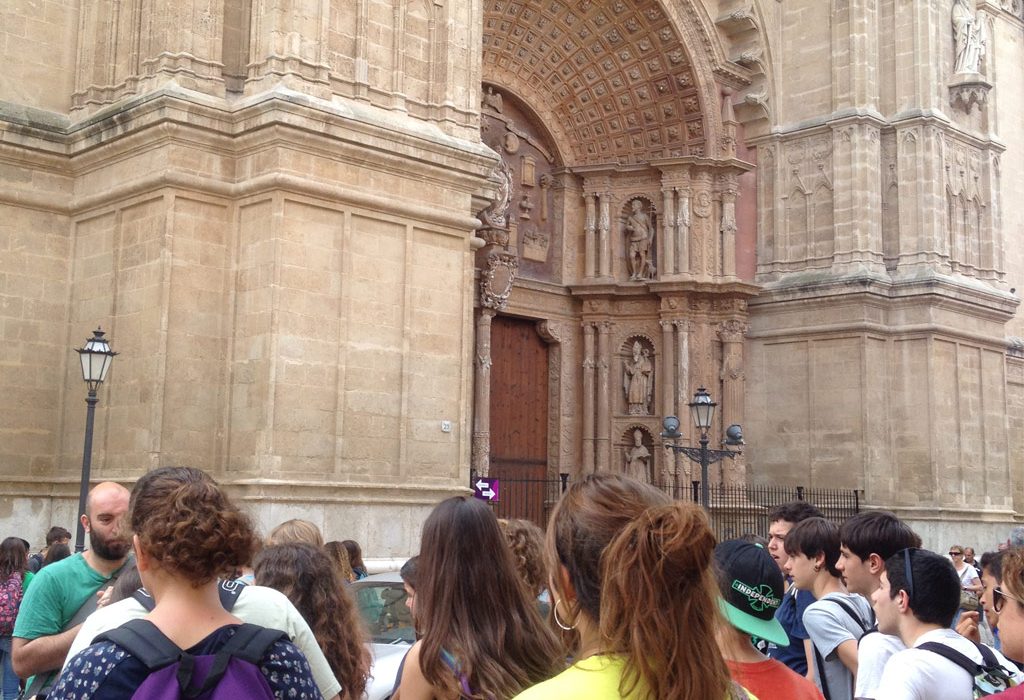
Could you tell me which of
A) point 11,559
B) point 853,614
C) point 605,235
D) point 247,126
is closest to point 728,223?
point 605,235

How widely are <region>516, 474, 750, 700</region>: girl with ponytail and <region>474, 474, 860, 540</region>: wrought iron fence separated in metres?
19.7

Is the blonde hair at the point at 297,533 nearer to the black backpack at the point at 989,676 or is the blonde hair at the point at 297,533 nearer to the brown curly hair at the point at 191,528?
the brown curly hair at the point at 191,528

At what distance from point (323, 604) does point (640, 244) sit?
69.1 ft

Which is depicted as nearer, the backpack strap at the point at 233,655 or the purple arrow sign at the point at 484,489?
the backpack strap at the point at 233,655

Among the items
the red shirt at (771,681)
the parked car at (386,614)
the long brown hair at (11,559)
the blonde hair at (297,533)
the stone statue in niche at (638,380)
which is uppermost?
the stone statue in niche at (638,380)

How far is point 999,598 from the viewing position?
14.6ft

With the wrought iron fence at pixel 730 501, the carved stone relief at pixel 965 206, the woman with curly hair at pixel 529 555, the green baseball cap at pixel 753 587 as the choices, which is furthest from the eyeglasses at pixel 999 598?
the carved stone relief at pixel 965 206

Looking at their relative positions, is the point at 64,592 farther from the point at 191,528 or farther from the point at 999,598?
the point at 999,598

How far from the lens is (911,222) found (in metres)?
23.9

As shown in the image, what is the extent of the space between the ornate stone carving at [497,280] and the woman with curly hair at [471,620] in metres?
18.1

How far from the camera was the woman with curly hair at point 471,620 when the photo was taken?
363 centimetres

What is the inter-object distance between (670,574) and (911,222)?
23023mm

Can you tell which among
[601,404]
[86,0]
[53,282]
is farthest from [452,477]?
[601,404]

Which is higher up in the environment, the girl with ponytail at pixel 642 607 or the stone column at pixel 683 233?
the stone column at pixel 683 233
